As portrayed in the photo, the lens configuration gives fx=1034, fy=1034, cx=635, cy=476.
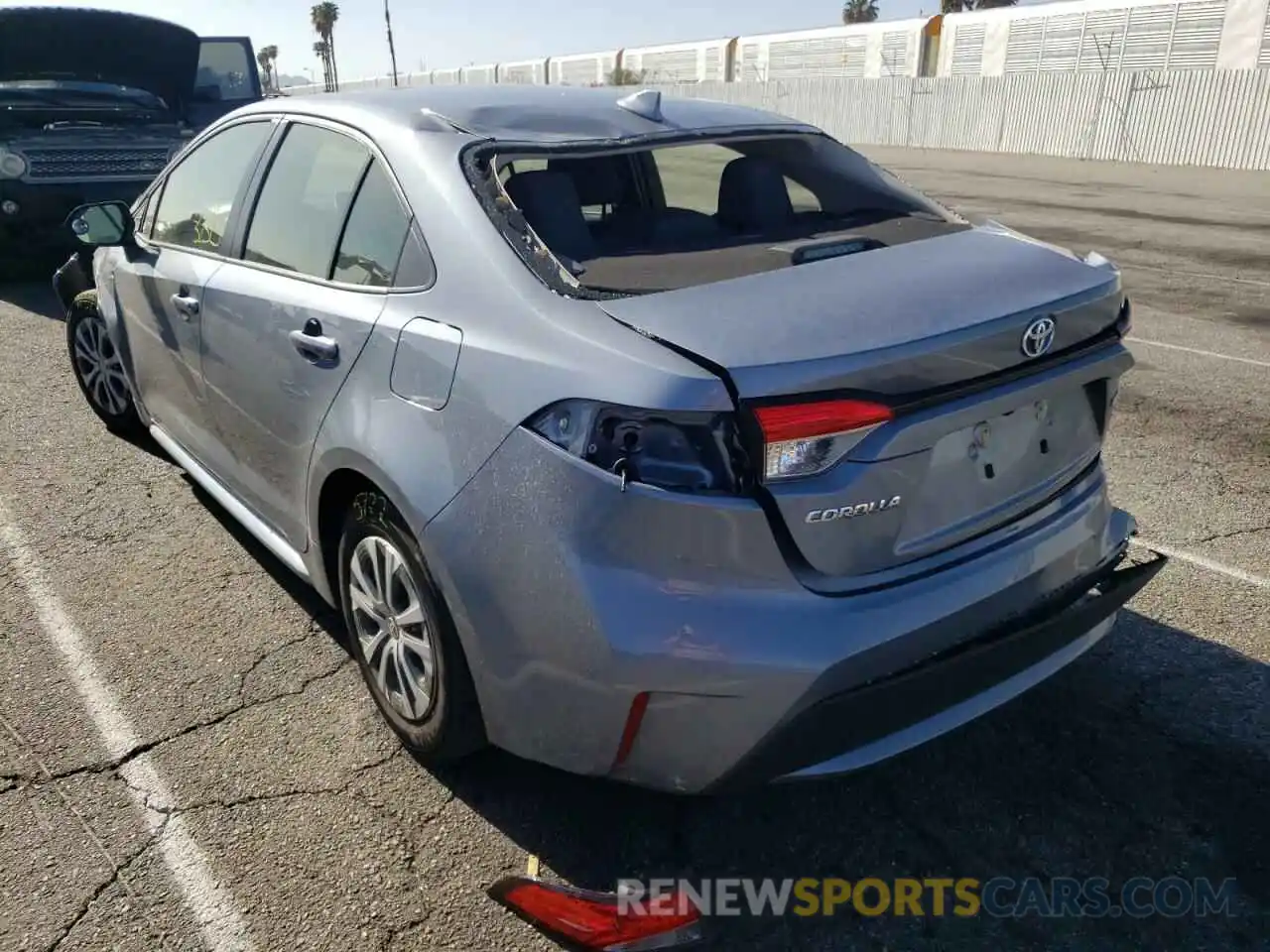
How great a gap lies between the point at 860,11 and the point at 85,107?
80.6 metres

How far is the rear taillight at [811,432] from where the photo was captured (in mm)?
1987

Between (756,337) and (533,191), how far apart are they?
0.94 metres

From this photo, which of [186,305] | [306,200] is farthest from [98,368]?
[306,200]

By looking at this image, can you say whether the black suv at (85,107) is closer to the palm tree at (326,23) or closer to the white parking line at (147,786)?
the white parking line at (147,786)

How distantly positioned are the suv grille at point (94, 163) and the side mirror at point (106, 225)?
5436mm

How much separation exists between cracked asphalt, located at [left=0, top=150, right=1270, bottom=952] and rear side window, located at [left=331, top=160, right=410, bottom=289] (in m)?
1.30

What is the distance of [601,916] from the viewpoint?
2.17 m

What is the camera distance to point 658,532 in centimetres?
201

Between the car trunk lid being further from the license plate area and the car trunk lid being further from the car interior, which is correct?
the car interior

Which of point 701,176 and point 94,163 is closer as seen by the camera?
point 701,176

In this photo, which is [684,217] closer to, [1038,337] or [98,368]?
[1038,337]

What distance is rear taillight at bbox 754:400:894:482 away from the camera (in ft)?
6.52

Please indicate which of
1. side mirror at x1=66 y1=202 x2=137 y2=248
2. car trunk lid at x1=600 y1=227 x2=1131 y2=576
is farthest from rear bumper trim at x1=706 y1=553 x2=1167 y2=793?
side mirror at x1=66 y1=202 x2=137 y2=248

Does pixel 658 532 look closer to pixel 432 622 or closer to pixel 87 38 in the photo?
pixel 432 622
